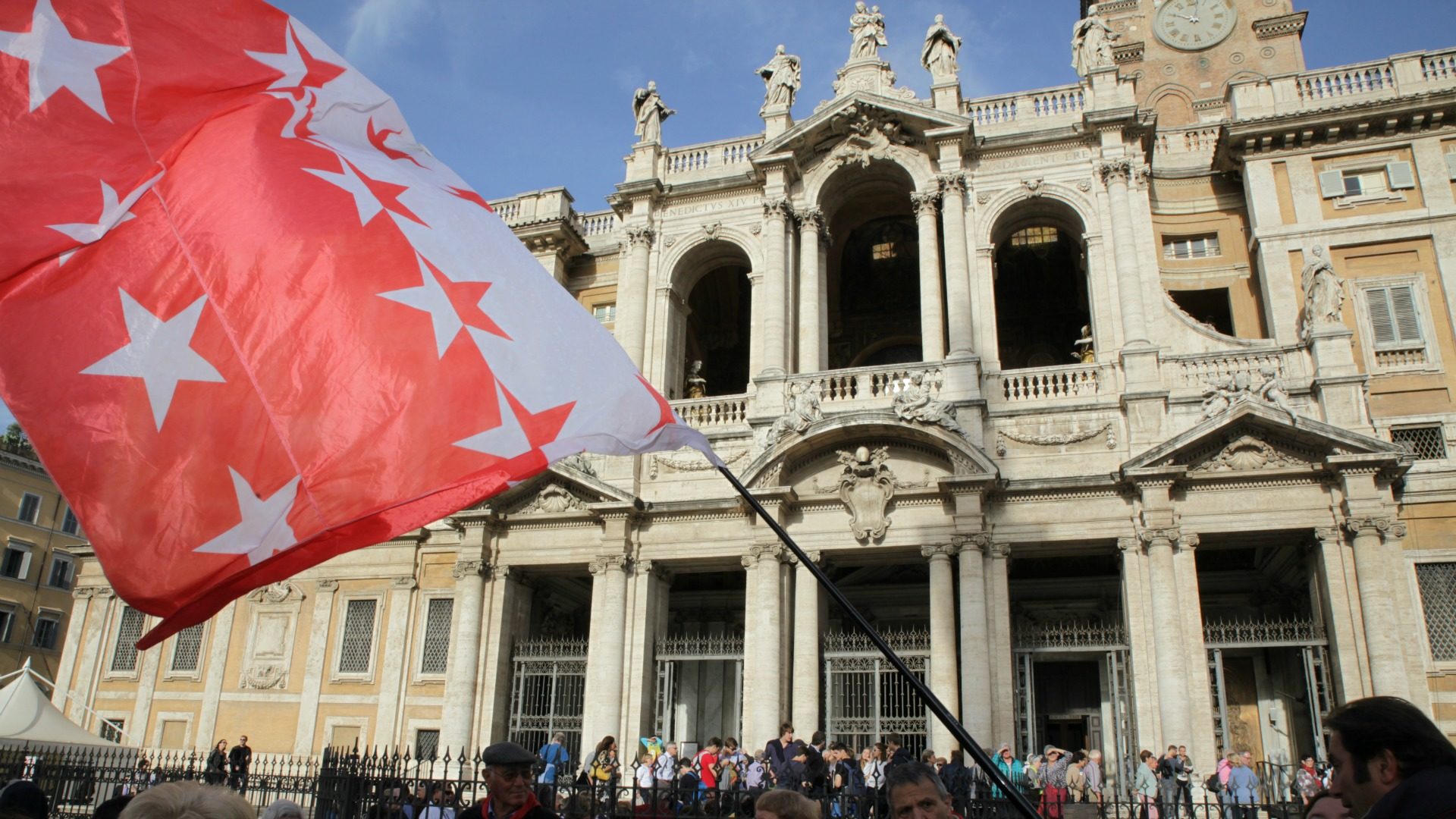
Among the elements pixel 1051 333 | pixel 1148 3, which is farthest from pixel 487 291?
pixel 1148 3

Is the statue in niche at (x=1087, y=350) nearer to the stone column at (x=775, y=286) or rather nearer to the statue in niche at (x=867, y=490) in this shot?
the statue in niche at (x=867, y=490)

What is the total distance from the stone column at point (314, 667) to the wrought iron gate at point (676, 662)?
762 cm

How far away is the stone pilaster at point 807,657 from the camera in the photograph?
19.7 metres

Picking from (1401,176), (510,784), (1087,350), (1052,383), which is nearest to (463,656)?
(1052,383)

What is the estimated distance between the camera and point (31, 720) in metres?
17.7

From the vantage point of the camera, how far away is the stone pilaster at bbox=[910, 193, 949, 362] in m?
21.9

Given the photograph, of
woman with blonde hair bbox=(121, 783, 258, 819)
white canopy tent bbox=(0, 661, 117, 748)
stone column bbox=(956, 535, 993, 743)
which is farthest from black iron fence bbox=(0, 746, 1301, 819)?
woman with blonde hair bbox=(121, 783, 258, 819)

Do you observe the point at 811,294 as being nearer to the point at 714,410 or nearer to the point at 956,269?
the point at 956,269

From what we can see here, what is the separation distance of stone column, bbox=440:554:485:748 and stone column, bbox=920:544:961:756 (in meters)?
8.91

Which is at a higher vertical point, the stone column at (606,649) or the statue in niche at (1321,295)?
the statue in niche at (1321,295)

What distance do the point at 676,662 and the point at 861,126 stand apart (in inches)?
468

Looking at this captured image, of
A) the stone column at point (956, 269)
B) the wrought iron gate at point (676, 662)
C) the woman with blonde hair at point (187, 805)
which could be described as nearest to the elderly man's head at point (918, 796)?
the woman with blonde hair at point (187, 805)

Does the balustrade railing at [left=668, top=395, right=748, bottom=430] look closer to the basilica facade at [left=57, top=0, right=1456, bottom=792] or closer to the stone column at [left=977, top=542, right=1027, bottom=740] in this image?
the basilica facade at [left=57, top=0, right=1456, bottom=792]

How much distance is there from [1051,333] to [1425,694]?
39.3ft
